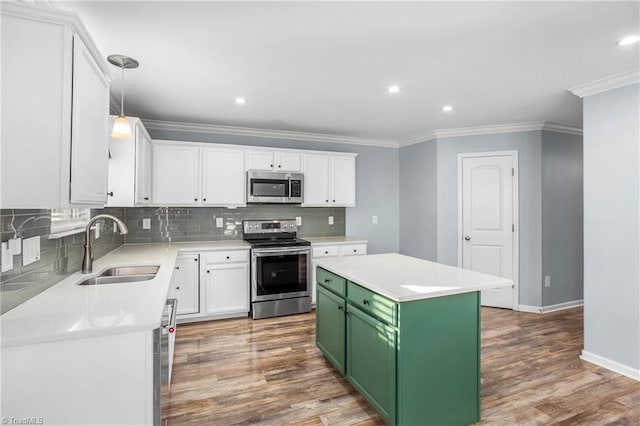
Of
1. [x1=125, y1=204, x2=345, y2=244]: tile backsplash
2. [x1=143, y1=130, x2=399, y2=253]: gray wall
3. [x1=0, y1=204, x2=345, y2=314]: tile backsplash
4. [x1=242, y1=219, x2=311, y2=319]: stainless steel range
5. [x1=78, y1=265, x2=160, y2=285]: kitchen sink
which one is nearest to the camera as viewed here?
[x1=0, y1=204, x2=345, y2=314]: tile backsplash

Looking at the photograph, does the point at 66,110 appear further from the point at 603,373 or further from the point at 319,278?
the point at 603,373

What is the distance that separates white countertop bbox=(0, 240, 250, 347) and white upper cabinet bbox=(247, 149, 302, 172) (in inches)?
89.2

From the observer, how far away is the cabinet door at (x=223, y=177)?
3996 mm

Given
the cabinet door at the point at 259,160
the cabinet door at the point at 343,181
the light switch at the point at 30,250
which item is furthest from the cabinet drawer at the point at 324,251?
the light switch at the point at 30,250

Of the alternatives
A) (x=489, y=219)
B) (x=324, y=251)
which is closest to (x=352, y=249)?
(x=324, y=251)

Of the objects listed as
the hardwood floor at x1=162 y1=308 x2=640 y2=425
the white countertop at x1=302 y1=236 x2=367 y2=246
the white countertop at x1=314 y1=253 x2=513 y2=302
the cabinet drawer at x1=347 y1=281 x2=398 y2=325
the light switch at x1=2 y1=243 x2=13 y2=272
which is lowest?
the hardwood floor at x1=162 y1=308 x2=640 y2=425

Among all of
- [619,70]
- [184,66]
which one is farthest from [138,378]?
[619,70]

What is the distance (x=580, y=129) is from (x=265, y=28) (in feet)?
14.2

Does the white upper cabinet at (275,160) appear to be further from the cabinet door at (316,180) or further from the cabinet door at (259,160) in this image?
the cabinet door at (316,180)

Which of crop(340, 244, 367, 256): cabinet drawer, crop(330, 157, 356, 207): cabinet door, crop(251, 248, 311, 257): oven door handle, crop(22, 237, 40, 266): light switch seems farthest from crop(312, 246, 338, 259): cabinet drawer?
crop(22, 237, 40, 266): light switch

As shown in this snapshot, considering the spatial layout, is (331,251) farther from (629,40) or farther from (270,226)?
(629,40)

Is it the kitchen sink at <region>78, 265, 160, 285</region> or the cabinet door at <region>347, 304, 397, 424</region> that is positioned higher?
the kitchen sink at <region>78, 265, 160, 285</region>

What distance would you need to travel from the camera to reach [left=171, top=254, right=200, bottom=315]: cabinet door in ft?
11.8

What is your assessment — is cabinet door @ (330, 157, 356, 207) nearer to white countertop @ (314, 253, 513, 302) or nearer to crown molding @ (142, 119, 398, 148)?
crown molding @ (142, 119, 398, 148)
